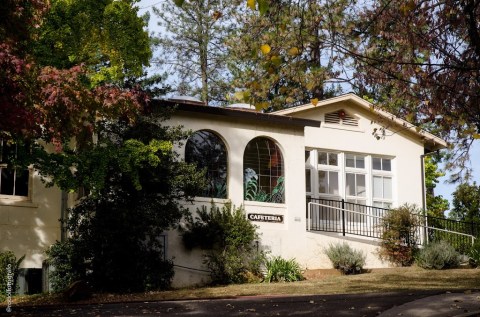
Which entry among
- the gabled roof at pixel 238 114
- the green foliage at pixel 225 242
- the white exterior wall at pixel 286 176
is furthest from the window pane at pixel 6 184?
the green foliage at pixel 225 242

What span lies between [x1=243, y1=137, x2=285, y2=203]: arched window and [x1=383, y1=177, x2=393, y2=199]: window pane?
193 inches

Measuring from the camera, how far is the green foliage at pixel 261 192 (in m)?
22.3

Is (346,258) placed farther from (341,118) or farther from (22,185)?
(22,185)

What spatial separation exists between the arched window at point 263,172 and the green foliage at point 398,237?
12.6ft

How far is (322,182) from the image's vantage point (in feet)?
81.7

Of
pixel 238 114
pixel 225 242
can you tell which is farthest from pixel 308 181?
pixel 225 242

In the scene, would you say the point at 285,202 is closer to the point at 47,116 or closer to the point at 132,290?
the point at 132,290

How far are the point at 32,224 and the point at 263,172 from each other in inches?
282

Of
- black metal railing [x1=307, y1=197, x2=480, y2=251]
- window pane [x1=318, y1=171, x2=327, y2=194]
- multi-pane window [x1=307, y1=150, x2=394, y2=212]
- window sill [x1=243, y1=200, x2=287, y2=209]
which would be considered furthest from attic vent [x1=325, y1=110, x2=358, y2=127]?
window sill [x1=243, y1=200, x2=287, y2=209]

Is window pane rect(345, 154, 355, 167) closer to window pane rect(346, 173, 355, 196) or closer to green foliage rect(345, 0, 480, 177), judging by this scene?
window pane rect(346, 173, 355, 196)

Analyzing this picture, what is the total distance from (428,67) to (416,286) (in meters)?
7.02

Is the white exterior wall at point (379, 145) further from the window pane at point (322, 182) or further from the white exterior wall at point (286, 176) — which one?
the white exterior wall at point (286, 176)

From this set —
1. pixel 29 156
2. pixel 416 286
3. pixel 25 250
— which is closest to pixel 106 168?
pixel 29 156

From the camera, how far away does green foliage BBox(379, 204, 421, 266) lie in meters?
24.0
